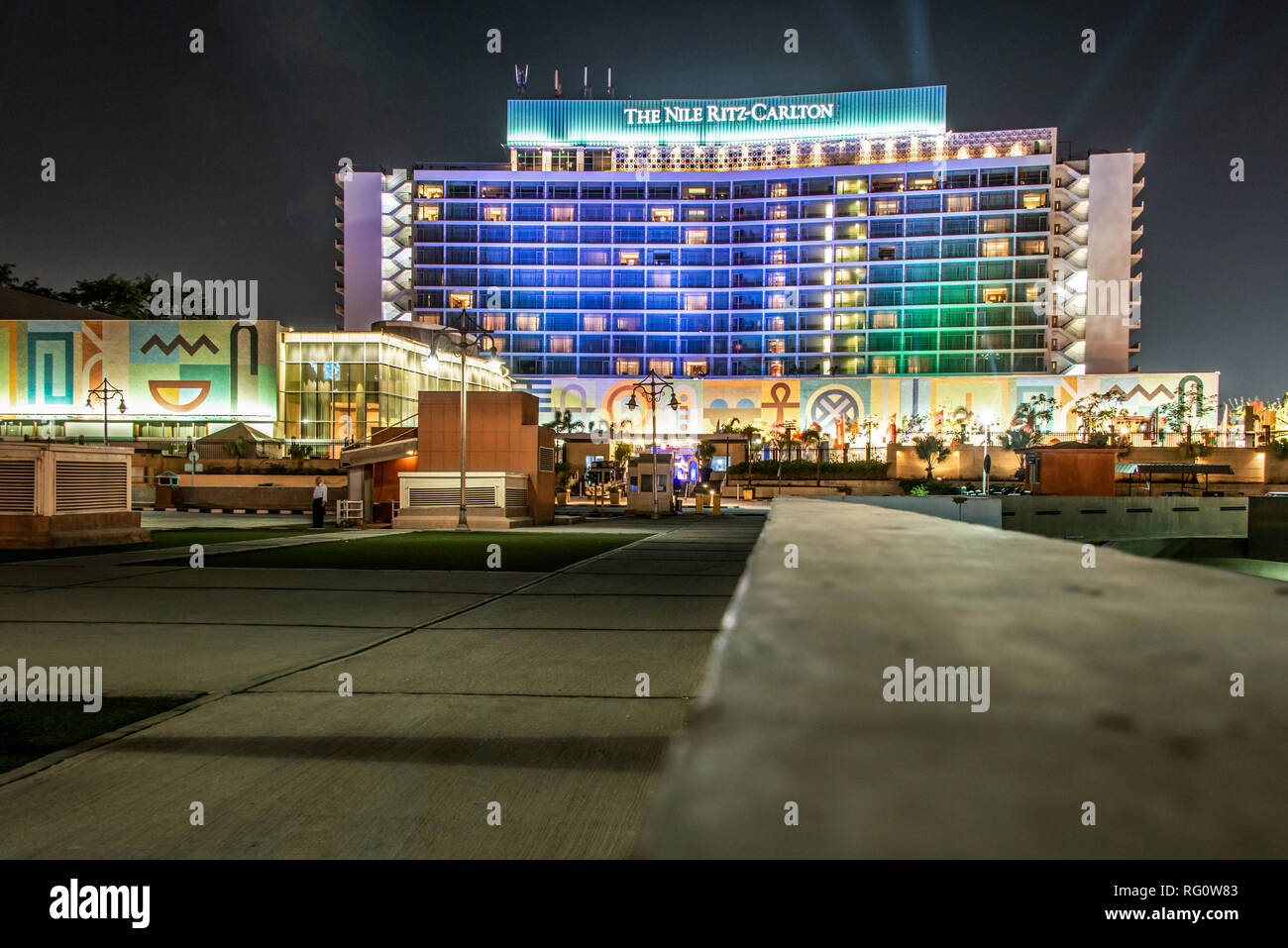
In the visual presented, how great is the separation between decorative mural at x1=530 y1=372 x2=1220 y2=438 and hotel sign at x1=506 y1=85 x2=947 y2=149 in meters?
35.5

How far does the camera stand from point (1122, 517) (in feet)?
77.8

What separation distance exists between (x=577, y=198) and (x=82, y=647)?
104 meters

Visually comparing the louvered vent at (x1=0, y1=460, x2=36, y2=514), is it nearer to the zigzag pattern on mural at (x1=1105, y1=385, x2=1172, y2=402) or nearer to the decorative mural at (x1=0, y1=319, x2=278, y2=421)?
the decorative mural at (x1=0, y1=319, x2=278, y2=421)

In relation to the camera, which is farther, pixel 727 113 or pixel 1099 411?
pixel 727 113

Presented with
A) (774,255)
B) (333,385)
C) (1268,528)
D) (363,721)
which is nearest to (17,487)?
(363,721)

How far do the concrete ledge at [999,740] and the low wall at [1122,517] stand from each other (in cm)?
2294

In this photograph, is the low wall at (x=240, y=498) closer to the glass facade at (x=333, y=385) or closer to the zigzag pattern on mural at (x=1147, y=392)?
the glass facade at (x=333, y=385)

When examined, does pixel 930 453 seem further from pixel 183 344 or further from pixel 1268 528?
pixel 183 344

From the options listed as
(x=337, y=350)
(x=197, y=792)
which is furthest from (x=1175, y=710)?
(x=337, y=350)

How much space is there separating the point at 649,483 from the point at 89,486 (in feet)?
78.4

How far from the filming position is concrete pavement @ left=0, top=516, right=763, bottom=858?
3.30m
